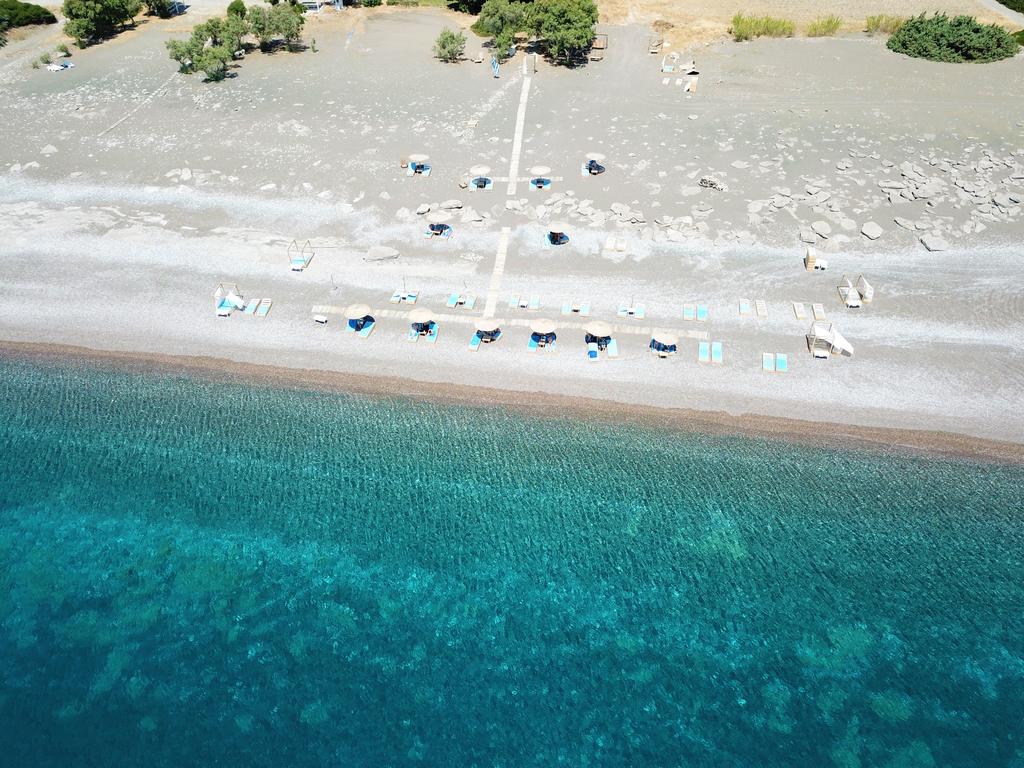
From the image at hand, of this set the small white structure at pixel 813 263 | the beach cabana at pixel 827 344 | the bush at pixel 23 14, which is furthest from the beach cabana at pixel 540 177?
the bush at pixel 23 14

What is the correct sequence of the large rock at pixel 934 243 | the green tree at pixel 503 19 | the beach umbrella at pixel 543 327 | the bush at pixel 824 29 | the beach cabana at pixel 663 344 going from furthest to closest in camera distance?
the bush at pixel 824 29, the green tree at pixel 503 19, the large rock at pixel 934 243, the beach umbrella at pixel 543 327, the beach cabana at pixel 663 344

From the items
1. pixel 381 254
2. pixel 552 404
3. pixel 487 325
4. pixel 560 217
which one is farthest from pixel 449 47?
pixel 552 404

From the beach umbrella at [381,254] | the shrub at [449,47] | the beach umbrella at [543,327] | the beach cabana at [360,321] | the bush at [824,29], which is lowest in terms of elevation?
the beach cabana at [360,321]

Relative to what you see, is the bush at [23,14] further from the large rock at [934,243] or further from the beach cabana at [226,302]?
the large rock at [934,243]

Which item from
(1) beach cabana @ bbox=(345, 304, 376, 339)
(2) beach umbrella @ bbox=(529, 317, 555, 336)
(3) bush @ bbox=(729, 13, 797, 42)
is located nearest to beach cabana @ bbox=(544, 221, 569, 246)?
(2) beach umbrella @ bbox=(529, 317, 555, 336)

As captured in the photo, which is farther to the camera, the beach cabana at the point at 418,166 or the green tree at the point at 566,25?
the green tree at the point at 566,25

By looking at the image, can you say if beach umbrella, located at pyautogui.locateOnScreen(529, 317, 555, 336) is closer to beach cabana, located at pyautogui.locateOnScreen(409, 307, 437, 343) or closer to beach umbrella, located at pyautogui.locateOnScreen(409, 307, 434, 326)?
beach cabana, located at pyautogui.locateOnScreen(409, 307, 437, 343)

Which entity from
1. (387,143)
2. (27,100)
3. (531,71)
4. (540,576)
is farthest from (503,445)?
(27,100)
